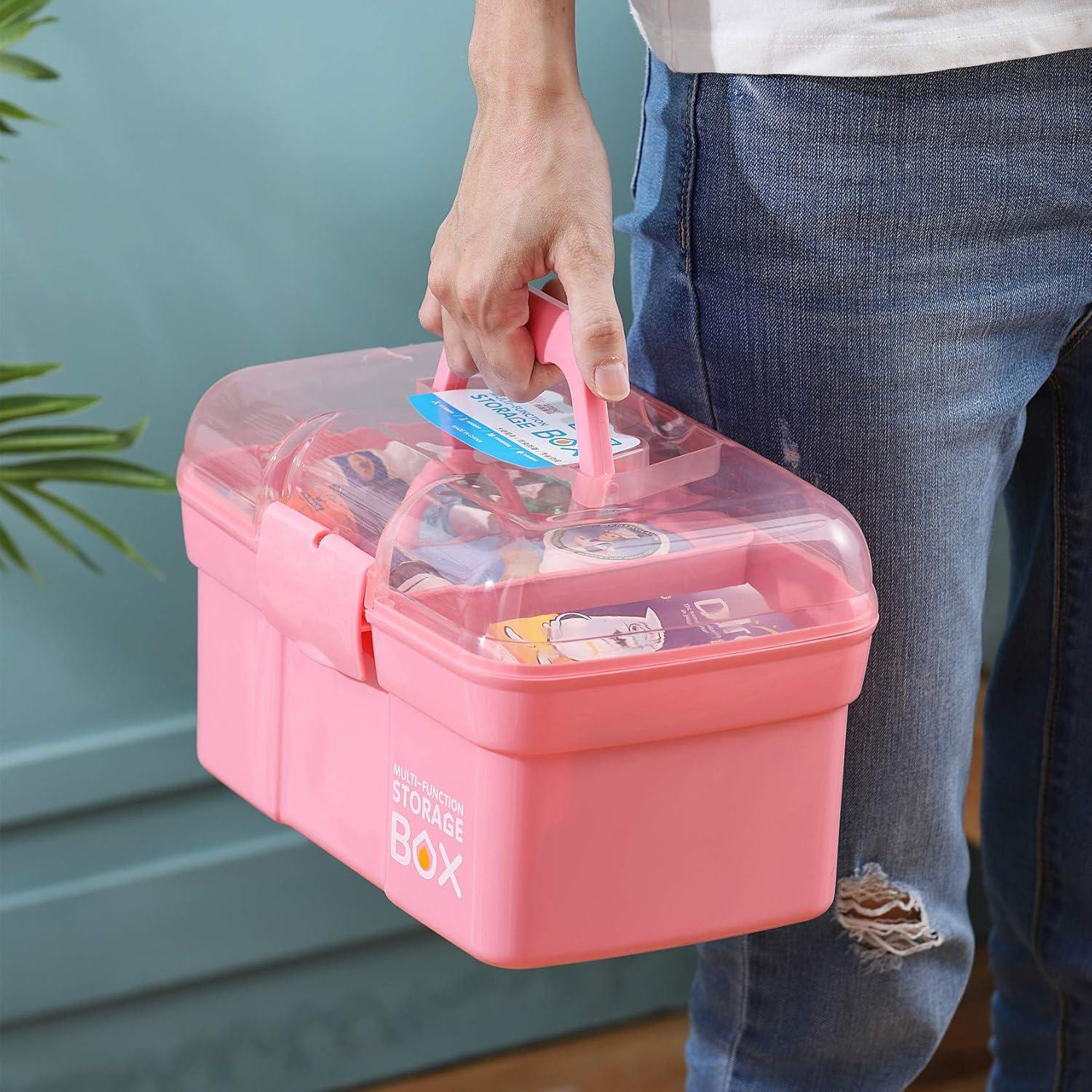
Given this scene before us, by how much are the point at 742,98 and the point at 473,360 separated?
0.17 metres

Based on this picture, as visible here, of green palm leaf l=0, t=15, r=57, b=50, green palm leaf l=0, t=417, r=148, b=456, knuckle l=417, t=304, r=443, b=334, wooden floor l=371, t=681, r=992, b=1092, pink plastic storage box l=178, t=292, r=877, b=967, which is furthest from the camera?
wooden floor l=371, t=681, r=992, b=1092

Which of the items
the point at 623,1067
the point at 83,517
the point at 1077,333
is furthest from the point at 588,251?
the point at 623,1067

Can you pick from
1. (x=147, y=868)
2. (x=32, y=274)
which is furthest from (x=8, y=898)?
(x=32, y=274)

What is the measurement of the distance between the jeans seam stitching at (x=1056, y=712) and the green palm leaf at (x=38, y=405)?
59 cm

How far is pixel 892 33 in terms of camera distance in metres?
0.63

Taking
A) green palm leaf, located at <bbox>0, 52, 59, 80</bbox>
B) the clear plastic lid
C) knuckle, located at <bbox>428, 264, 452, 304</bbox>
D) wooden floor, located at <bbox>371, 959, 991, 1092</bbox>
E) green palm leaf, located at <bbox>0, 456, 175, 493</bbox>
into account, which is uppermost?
green palm leaf, located at <bbox>0, 52, 59, 80</bbox>

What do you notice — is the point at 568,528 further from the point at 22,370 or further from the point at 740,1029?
the point at 22,370

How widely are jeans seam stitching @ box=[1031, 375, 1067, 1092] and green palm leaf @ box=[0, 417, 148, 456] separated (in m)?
0.58

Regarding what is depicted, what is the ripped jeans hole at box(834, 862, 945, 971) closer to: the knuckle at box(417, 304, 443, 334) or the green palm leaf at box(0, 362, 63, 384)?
the knuckle at box(417, 304, 443, 334)

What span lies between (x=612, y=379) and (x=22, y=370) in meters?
0.50

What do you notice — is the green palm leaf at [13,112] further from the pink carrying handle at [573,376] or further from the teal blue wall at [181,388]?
the pink carrying handle at [573,376]

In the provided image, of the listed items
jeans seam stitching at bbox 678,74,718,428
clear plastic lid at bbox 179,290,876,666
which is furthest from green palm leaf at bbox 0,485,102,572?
jeans seam stitching at bbox 678,74,718,428

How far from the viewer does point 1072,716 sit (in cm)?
85

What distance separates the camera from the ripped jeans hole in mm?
767
